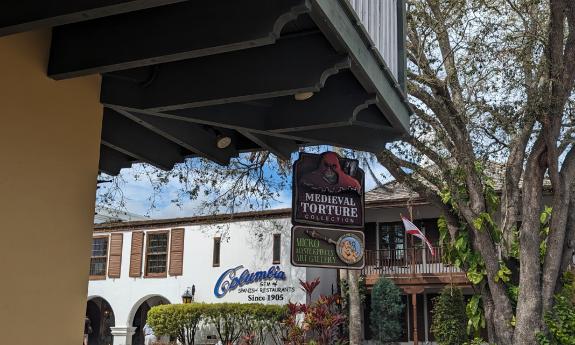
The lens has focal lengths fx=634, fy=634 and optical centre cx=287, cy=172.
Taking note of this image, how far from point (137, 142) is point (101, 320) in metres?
27.0

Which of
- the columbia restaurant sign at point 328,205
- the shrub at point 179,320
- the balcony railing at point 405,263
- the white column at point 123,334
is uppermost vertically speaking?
the balcony railing at point 405,263

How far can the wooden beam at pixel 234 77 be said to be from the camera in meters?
3.34

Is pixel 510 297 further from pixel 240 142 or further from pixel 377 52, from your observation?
pixel 377 52

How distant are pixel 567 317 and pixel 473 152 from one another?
385 centimetres

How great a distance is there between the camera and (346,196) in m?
6.00

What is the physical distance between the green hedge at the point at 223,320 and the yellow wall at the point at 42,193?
18612 mm

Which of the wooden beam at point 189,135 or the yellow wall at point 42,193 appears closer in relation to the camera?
the yellow wall at point 42,193

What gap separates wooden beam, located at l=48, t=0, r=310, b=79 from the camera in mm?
2811

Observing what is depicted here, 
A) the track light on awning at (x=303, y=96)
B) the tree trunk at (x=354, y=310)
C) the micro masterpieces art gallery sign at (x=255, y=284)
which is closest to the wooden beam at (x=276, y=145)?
the track light on awning at (x=303, y=96)

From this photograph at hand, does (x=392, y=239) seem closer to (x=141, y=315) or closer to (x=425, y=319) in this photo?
(x=425, y=319)

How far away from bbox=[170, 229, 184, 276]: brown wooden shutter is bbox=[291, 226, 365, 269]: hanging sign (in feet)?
65.9

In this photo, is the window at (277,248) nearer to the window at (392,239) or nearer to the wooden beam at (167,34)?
the window at (392,239)

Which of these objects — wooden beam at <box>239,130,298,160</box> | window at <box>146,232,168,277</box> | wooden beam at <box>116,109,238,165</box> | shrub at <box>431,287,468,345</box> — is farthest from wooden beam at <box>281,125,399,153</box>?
window at <box>146,232,168,277</box>

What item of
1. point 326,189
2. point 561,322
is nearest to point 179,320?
point 561,322
